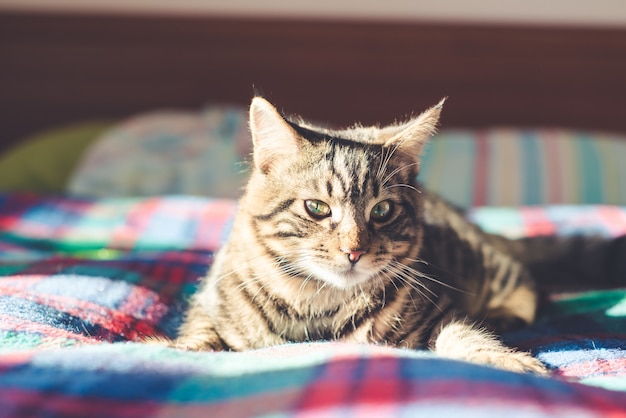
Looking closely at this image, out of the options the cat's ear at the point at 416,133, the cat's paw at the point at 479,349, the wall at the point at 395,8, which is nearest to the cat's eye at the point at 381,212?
the cat's ear at the point at 416,133

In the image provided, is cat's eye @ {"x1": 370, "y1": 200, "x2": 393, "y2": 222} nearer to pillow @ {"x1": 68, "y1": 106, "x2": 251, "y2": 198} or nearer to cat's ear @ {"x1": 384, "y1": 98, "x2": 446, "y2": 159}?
cat's ear @ {"x1": 384, "y1": 98, "x2": 446, "y2": 159}

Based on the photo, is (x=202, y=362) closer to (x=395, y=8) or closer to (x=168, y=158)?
(x=168, y=158)

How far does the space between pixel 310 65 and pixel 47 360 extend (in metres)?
1.97

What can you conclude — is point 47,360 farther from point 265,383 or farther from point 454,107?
point 454,107

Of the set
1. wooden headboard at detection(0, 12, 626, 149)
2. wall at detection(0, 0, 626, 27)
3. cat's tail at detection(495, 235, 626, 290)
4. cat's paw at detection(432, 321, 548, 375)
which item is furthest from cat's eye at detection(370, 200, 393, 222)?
wall at detection(0, 0, 626, 27)

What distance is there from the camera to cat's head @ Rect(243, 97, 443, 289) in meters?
1.01

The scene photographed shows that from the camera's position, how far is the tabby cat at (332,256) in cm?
101

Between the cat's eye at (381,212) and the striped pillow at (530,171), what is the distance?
105 centimetres

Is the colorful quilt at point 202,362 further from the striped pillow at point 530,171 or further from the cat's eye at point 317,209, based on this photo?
the striped pillow at point 530,171

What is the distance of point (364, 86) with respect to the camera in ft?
8.46

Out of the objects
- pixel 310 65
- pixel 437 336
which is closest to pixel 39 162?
pixel 310 65

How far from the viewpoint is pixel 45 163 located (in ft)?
7.44

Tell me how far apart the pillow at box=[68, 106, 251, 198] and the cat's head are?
38.5 inches

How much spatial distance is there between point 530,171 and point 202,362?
1576 millimetres
